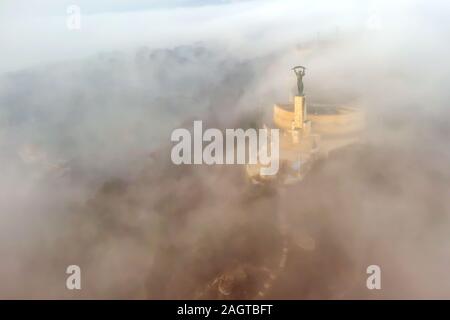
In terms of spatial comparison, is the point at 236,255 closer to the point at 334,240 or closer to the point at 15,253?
the point at 334,240

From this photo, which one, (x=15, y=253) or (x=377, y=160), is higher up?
(x=377, y=160)

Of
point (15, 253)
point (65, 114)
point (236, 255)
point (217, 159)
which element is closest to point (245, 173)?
point (217, 159)

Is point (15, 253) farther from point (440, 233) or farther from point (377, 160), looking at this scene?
point (440, 233)
